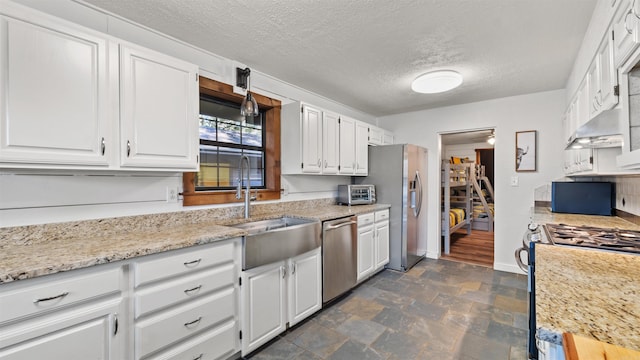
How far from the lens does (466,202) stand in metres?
6.00

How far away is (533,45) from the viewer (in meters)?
2.28

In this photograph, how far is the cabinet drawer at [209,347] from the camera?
1.58m

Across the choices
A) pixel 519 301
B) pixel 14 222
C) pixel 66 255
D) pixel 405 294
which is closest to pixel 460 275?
pixel 519 301

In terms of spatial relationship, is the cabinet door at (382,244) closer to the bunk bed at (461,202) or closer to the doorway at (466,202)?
the doorway at (466,202)

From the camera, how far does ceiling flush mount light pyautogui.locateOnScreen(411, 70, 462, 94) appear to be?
2.73 meters

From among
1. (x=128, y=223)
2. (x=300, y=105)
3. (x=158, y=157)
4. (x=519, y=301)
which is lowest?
(x=519, y=301)

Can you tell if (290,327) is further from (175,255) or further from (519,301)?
(519,301)

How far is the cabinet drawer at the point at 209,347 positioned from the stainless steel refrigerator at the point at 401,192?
2.50 meters

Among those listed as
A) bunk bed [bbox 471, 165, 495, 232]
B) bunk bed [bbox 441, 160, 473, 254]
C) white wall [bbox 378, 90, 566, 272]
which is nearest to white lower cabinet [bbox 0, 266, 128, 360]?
white wall [bbox 378, 90, 566, 272]

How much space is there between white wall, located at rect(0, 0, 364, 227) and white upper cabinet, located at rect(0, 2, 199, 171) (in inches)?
8.5

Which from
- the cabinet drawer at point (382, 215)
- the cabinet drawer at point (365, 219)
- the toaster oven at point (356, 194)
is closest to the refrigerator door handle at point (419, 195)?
the cabinet drawer at point (382, 215)

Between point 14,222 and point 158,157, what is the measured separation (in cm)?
→ 78

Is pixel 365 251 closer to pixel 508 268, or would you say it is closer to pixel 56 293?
pixel 508 268

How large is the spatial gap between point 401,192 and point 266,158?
1864mm
